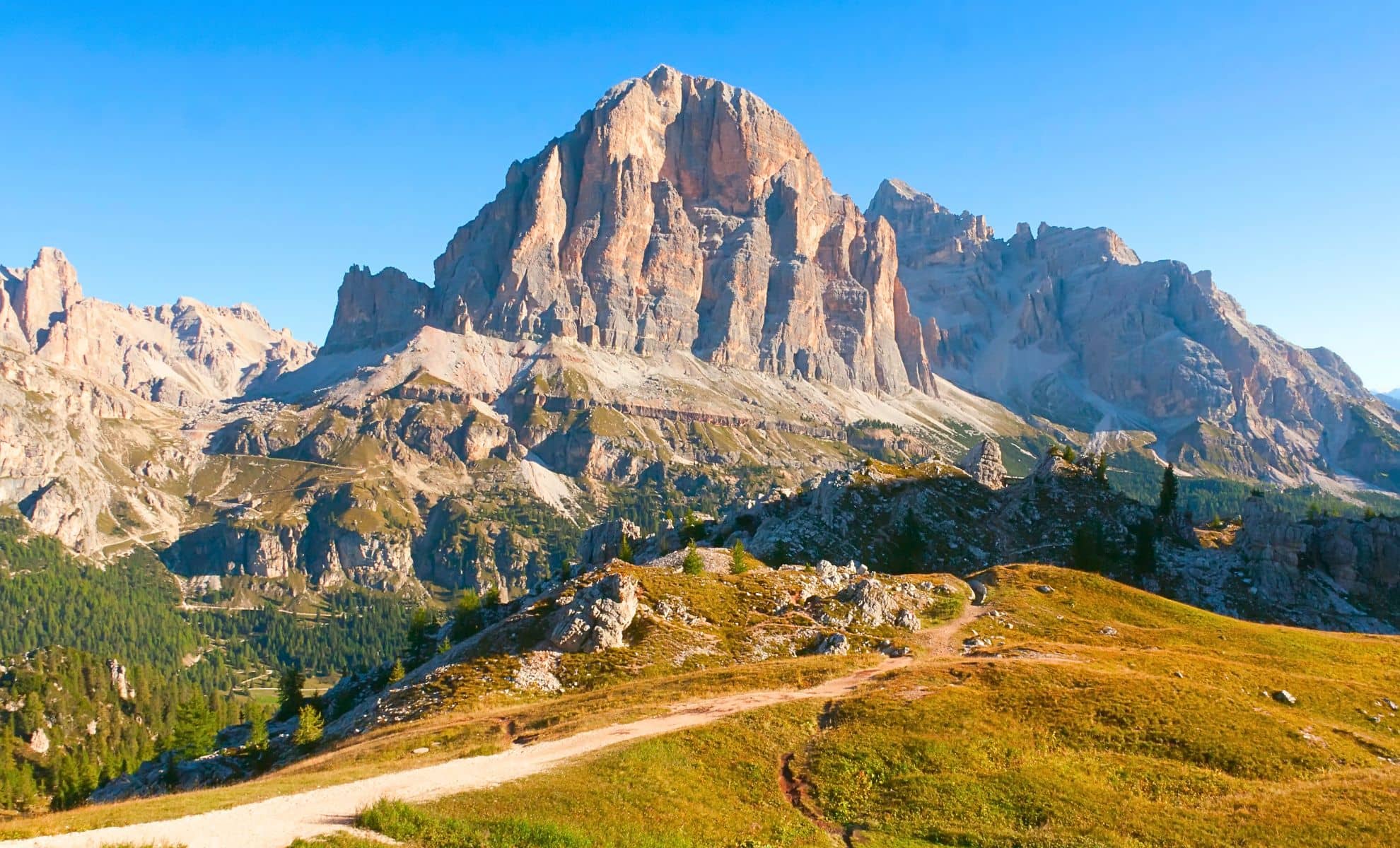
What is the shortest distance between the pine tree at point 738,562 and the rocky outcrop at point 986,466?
59.4 m

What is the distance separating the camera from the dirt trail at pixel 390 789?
97.4 feet

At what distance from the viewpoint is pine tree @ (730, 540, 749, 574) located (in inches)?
3723

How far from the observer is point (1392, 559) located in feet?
372

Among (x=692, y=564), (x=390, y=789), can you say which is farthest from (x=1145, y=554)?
(x=390, y=789)

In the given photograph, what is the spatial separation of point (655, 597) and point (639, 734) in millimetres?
32863

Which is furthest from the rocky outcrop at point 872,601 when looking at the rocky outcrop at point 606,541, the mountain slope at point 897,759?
the rocky outcrop at point 606,541

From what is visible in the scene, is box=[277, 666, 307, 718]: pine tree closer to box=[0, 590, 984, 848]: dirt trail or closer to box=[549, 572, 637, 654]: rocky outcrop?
box=[549, 572, 637, 654]: rocky outcrop

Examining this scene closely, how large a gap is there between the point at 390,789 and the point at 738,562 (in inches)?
2372

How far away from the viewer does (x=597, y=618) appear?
7319 cm

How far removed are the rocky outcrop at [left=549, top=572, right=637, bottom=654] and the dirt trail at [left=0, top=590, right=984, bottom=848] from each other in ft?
64.7

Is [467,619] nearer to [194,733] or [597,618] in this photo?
[194,733]

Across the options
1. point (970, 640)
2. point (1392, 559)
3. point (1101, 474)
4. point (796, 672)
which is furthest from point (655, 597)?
point (1392, 559)

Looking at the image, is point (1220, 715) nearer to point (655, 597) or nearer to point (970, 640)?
point (970, 640)

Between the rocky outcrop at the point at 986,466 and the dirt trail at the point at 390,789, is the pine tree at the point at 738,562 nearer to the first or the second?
the dirt trail at the point at 390,789
